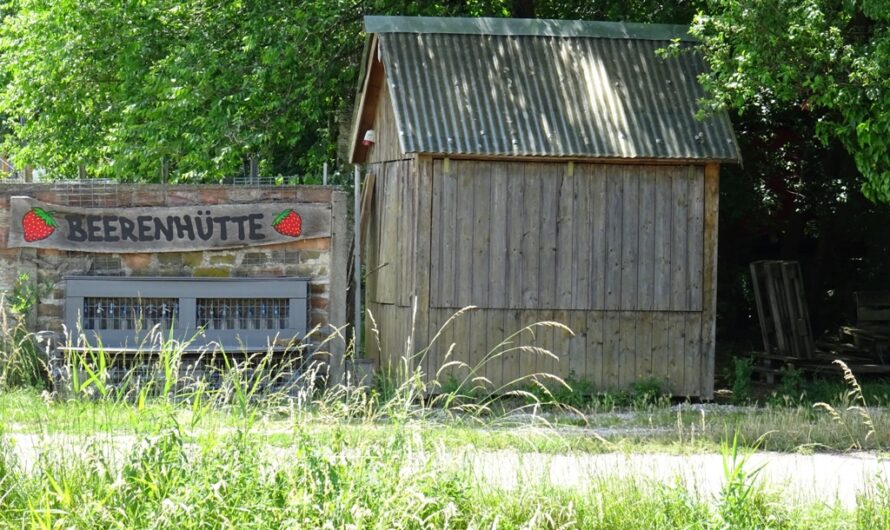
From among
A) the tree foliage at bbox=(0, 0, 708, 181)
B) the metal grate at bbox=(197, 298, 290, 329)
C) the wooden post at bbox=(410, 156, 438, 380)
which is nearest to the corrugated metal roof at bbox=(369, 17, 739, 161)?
the wooden post at bbox=(410, 156, 438, 380)

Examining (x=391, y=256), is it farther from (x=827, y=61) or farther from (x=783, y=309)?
(x=783, y=309)

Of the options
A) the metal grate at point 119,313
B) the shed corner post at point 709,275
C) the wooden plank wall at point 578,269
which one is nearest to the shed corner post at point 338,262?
the wooden plank wall at point 578,269

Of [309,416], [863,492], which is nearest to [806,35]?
[863,492]

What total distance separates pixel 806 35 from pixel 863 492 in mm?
6155

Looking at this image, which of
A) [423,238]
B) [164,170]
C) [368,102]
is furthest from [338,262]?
[164,170]

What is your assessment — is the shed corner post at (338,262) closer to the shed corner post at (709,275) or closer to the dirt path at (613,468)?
the shed corner post at (709,275)

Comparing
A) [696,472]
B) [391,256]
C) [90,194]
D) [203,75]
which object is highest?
[203,75]

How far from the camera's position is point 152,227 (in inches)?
520

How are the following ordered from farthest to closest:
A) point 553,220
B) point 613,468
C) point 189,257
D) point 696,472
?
point 553,220
point 189,257
point 696,472
point 613,468

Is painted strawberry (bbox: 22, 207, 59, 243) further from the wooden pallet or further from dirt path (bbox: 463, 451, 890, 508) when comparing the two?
the wooden pallet

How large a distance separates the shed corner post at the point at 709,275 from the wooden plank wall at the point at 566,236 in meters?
0.08

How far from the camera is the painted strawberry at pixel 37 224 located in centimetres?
1304

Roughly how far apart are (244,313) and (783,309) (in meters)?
8.88

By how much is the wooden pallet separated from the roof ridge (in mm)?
4572
